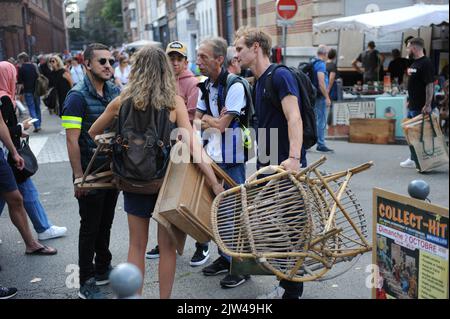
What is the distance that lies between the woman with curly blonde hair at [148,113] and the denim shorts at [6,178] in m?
1.50

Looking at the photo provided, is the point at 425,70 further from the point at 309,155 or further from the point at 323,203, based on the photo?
the point at 323,203

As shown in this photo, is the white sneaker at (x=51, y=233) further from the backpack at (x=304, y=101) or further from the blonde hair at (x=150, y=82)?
the backpack at (x=304, y=101)

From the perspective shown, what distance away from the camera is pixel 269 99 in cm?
382

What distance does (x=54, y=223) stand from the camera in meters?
6.50

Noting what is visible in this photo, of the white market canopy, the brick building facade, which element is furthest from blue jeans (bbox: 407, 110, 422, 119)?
the brick building facade

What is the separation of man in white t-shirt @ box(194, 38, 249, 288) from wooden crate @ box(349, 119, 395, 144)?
664 centimetres

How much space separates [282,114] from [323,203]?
71 centimetres

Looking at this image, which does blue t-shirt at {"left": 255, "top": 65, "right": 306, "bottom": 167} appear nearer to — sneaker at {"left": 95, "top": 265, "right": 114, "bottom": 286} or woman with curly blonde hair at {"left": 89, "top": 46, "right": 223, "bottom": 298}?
woman with curly blonde hair at {"left": 89, "top": 46, "right": 223, "bottom": 298}

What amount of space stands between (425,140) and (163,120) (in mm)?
5520

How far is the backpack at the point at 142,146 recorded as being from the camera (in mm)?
3426

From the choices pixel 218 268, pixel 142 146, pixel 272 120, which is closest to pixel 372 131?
pixel 218 268

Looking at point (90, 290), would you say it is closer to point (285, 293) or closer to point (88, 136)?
point (88, 136)

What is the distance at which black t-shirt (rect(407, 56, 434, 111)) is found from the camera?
27.0 ft

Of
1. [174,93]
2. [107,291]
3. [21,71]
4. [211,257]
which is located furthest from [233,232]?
[21,71]
